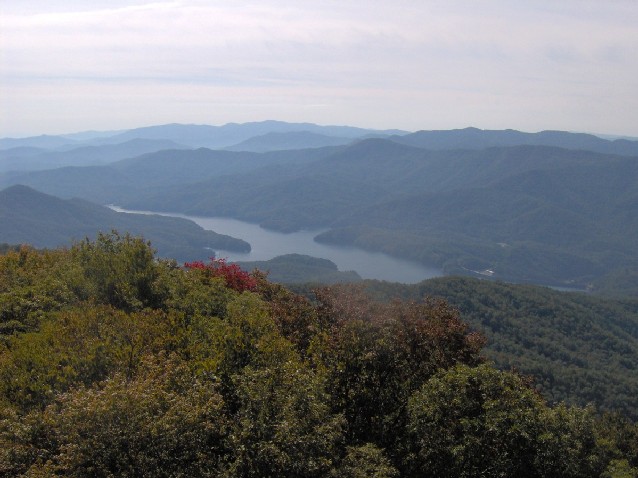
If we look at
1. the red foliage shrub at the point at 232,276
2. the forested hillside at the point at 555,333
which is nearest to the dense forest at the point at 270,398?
the red foliage shrub at the point at 232,276

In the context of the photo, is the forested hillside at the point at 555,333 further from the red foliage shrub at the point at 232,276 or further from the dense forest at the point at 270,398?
the dense forest at the point at 270,398

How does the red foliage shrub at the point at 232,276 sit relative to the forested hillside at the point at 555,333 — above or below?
above

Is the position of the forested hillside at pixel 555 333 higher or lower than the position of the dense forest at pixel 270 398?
lower

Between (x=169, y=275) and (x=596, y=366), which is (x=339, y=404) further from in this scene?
(x=596, y=366)

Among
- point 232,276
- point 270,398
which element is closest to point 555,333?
point 232,276

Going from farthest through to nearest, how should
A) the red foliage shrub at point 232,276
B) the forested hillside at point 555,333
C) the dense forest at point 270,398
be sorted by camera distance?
the forested hillside at point 555,333 → the red foliage shrub at point 232,276 → the dense forest at point 270,398

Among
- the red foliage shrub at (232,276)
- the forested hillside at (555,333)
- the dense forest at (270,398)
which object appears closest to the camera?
the dense forest at (270,398)

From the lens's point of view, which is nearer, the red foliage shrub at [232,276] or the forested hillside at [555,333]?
the red foliage shrub at [232,276]

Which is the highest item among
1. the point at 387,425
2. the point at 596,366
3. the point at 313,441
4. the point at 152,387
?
the point at 152,387

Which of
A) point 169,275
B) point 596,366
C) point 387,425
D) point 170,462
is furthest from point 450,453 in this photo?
point 596,366

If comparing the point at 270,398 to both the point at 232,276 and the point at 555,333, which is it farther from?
the point at 555,333
